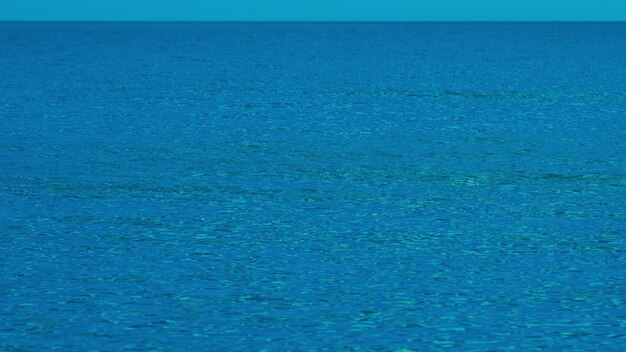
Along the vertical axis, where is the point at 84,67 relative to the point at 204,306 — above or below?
above

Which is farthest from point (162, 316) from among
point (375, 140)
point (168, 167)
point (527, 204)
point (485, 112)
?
point (485, 112)

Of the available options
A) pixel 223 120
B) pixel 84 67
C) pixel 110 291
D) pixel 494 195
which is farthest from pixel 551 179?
pixel 84 67

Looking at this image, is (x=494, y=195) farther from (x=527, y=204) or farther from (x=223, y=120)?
(x=223, y=120)

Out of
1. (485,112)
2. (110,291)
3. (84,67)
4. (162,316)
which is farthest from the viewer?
(84,67)

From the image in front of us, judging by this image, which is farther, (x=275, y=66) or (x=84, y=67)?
(x=275, y=66)

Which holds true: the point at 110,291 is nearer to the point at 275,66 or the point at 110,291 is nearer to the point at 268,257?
the point at 268,257

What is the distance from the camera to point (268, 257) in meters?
7.45

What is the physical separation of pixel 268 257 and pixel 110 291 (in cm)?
123

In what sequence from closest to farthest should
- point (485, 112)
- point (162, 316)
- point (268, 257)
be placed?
point (162, 316)
point (268, 257)
point (485, 112)

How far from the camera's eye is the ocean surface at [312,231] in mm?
5938

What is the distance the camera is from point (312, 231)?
8.26 meters

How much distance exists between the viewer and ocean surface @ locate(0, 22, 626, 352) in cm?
594

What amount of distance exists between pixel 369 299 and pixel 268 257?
120cm

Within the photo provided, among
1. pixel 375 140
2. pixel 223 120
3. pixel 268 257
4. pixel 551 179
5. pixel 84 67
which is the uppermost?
pixel 84 67
